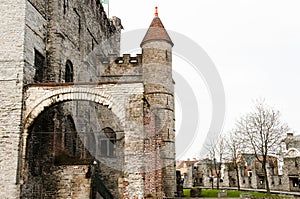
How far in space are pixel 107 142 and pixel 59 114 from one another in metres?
7.79

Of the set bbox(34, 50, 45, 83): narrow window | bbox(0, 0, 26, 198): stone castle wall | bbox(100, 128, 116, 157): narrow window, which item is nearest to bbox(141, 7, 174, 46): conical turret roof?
bbox(100, 128, 116, 157): narrow window

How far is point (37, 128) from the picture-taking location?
58.0ft

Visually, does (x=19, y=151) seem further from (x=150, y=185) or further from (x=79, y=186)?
(x=150, y=185)

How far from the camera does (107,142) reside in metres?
26.6

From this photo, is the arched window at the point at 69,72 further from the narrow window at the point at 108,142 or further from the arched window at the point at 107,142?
the narrow window at the point at 108,142

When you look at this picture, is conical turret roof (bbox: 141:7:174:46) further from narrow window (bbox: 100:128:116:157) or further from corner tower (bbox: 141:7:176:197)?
narrow window (bbox: 100:128:116:157)

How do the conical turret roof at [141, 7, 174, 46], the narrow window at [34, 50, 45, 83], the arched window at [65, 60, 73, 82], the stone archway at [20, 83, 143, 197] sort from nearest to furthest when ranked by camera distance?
1. the stone archway at [20, 83, 143, 197]
2. the narrow window at [34, 50, 45, 83]
3. the arched window at [65, 60, 73, 82]
4. the conical turret roof at [141, 7, 174, 46]

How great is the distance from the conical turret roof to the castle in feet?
16.2

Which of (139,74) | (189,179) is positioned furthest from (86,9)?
(189,179)

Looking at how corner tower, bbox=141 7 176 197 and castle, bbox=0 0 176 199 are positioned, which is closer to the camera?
castle, bbox=0 0 176 199

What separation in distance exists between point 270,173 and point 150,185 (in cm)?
3489

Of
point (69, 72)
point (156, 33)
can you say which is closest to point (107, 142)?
point (69, 72)

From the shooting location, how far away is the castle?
1586 cm

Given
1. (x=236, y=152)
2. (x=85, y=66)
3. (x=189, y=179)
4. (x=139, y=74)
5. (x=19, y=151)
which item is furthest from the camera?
(x=189, y=179)
